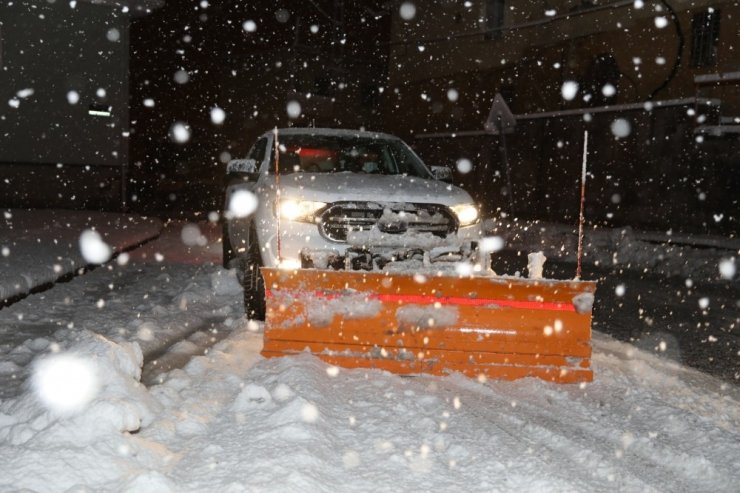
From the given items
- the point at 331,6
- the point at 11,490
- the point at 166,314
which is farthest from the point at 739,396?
the point at 331,6

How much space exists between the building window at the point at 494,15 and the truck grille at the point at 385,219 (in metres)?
20.6

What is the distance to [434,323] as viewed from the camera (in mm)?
4426

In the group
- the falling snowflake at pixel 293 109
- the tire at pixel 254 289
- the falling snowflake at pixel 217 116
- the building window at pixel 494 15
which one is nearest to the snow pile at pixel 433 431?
the tire at pixel 254 289

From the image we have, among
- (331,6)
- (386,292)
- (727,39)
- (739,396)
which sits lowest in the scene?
(739,396)

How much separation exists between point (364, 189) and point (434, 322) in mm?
1405

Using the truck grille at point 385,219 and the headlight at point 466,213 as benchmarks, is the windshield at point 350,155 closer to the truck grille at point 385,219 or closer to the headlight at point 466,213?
the headlight at point 466,213

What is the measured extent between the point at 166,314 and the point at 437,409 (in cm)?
317

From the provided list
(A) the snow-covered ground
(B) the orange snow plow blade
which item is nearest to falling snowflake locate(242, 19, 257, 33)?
(A) the snow-covered ground

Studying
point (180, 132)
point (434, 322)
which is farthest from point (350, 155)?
point (180, 132)

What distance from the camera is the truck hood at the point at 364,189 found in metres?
5.29

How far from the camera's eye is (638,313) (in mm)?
6789

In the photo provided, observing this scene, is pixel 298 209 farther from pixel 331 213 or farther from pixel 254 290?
pixel 254 290

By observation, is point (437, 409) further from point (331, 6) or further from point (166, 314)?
point (331, 6)

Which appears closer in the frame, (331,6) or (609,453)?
(609,453)
